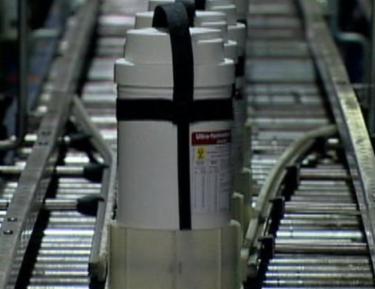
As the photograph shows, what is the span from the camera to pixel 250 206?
548 centimetres

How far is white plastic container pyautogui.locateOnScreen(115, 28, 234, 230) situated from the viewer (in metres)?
4.26

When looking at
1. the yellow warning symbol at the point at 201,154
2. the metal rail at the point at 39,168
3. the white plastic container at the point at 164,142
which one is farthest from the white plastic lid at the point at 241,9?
the yellow warning symbol at the point at 201,154

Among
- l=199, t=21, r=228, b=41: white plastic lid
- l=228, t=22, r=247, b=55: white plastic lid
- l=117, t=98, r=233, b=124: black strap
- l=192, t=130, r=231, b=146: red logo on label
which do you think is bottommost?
l=228, t=22, r=247, b=55: white plastic lid

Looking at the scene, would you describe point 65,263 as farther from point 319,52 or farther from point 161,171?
point 319,52

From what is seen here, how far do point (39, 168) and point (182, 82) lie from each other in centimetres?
166

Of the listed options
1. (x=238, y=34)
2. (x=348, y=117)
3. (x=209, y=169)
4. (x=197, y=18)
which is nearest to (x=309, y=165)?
(x=348, y=117)

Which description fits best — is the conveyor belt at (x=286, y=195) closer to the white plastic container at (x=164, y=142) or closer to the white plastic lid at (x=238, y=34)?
the white plastic lid at (x=238, y=34)

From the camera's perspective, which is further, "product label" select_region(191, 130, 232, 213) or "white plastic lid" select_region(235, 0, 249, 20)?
"white plastic lid" select_region(235, 0, 249, 20)

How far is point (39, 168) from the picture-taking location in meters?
5.76

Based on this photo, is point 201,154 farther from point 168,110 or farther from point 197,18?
point 197,18

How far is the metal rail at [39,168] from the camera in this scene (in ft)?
16.0

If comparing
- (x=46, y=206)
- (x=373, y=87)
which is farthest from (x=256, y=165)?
(x=46, y=206)

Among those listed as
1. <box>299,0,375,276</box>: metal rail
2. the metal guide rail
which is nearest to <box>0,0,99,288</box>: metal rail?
the metal guide rail

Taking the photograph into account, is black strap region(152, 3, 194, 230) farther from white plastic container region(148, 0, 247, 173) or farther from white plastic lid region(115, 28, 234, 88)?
white plastic container region(148, 0, 247, 173)
